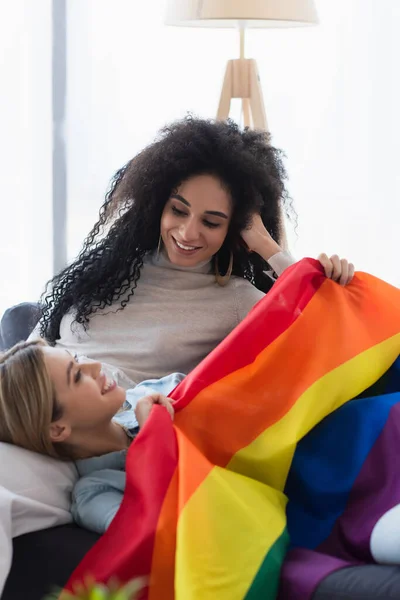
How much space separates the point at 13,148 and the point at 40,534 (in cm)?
240

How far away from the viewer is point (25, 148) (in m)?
3.77

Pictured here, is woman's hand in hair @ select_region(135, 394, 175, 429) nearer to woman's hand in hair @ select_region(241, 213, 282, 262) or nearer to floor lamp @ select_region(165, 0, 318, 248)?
woman's hand in hair @ select_region(241, 213, 282, 262)

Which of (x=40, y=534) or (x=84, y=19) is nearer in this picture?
(x=40, y=534)

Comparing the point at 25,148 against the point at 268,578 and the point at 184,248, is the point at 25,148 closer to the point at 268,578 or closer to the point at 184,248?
the point at 184,248

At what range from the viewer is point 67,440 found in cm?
178

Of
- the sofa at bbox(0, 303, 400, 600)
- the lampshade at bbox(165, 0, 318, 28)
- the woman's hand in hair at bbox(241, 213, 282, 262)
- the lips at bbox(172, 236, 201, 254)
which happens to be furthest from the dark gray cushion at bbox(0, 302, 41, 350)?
the lampshade at bbox(165, 0, 318, 28)

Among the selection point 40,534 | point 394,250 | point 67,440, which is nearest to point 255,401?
point 67,440

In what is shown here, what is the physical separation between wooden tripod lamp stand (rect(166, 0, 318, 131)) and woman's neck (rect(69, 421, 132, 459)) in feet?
5.10

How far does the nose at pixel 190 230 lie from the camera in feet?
7.39

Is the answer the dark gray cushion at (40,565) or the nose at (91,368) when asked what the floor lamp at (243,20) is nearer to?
the nose at (91,368)

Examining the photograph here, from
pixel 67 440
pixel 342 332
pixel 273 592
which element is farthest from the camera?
pixel 342 332

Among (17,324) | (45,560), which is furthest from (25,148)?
(45,560)

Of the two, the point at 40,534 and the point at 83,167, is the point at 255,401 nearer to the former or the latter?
the point at 40,534

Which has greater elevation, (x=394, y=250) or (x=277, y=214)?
(x=277, y=214)
